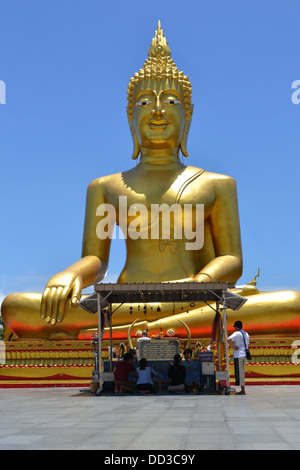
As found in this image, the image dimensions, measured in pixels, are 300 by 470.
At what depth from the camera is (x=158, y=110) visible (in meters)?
15.6

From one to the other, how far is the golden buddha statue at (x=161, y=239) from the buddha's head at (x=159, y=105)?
0.02 meters

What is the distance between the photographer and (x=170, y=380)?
1053 cm

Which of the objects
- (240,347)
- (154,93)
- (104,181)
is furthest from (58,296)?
(154,93)

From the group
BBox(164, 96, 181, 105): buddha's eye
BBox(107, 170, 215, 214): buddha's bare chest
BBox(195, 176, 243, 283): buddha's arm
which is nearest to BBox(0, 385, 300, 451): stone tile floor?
BBox(195, 176, 243, 283): buddha's arm

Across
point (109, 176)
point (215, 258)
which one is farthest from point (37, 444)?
point (109, 176)

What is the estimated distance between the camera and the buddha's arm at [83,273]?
13.5m

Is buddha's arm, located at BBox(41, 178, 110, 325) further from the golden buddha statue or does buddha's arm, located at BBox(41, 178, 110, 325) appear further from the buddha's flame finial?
the buddha's flame finial

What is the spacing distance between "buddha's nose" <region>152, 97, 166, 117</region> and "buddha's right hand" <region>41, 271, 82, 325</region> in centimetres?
453

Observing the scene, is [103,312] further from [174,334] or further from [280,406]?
[280,406]

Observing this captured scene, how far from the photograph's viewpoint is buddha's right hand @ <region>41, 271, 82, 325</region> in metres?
13.5
